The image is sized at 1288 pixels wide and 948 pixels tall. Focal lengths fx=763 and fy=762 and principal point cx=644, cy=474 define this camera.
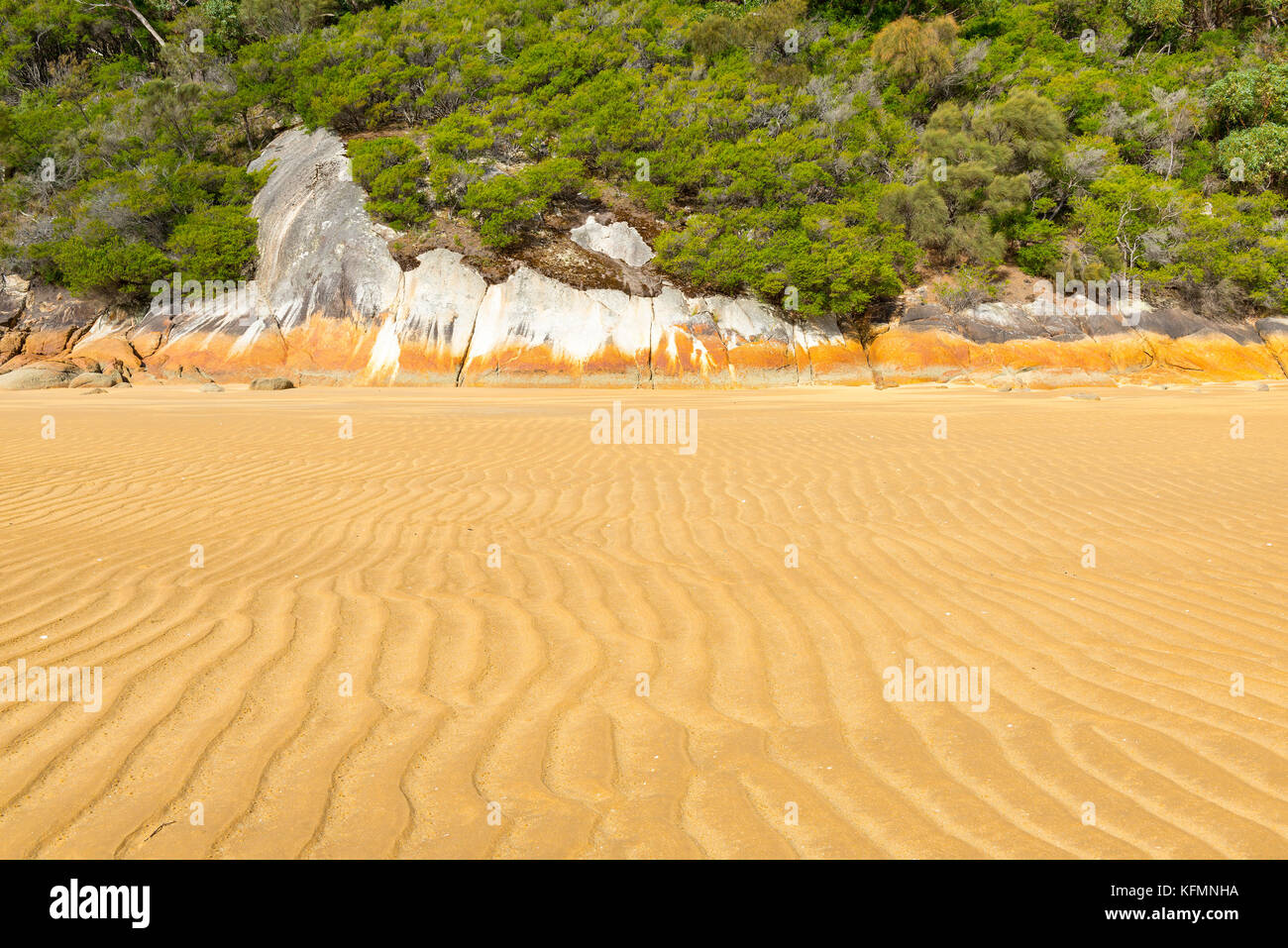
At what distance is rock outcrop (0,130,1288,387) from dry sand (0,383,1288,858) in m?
16.5

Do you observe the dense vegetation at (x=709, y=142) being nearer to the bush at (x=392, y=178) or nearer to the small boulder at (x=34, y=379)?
the bush at (x=392, y=178)

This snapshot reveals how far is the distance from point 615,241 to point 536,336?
5365 mm

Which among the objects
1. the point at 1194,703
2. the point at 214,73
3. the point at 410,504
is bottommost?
the point at 1194,703

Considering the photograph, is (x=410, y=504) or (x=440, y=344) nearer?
(x=410, y=504)

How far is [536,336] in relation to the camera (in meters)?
23.8

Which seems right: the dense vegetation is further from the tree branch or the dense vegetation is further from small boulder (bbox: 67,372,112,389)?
small boulder (bbox: 67,372,112,389)

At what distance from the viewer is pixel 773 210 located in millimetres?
26938

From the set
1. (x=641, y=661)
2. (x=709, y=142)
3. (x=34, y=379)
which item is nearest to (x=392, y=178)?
(x=709, y=142)

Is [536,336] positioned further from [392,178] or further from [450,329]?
[392,178]

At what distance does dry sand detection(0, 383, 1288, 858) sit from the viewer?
7.18 ft
